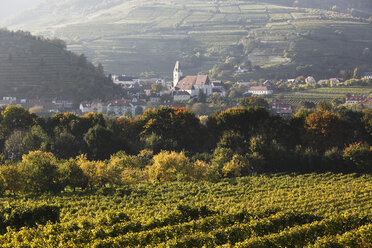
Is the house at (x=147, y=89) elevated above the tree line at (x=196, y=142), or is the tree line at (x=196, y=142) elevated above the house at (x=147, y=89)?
the tree line at (x=196, y=142)

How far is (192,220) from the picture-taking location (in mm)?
24719

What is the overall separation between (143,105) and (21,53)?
125ft

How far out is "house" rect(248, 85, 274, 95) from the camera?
15062 centimetres

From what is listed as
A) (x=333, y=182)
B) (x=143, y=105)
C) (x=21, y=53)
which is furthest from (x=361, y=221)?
(x=21, y=53)

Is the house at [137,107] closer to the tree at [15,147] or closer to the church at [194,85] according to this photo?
the church at [194,85]

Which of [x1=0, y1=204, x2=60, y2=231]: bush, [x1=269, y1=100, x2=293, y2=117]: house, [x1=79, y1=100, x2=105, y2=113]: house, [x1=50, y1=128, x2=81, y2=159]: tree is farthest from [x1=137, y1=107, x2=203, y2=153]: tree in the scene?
[x1=79, y1=100, x2=105, y2=113]: house

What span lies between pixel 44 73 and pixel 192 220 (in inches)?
4611

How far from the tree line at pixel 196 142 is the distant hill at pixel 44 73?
5816cm

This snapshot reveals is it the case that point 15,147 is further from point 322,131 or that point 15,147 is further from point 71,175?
point 322,131

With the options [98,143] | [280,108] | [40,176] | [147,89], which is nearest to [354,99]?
[280,108]

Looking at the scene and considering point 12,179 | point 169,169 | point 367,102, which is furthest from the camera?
point 367,102

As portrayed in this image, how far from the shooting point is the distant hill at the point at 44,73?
129 meters

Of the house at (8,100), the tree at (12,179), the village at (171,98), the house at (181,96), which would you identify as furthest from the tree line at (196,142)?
the house at (181,96)

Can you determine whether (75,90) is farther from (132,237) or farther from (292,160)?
(132,237)
